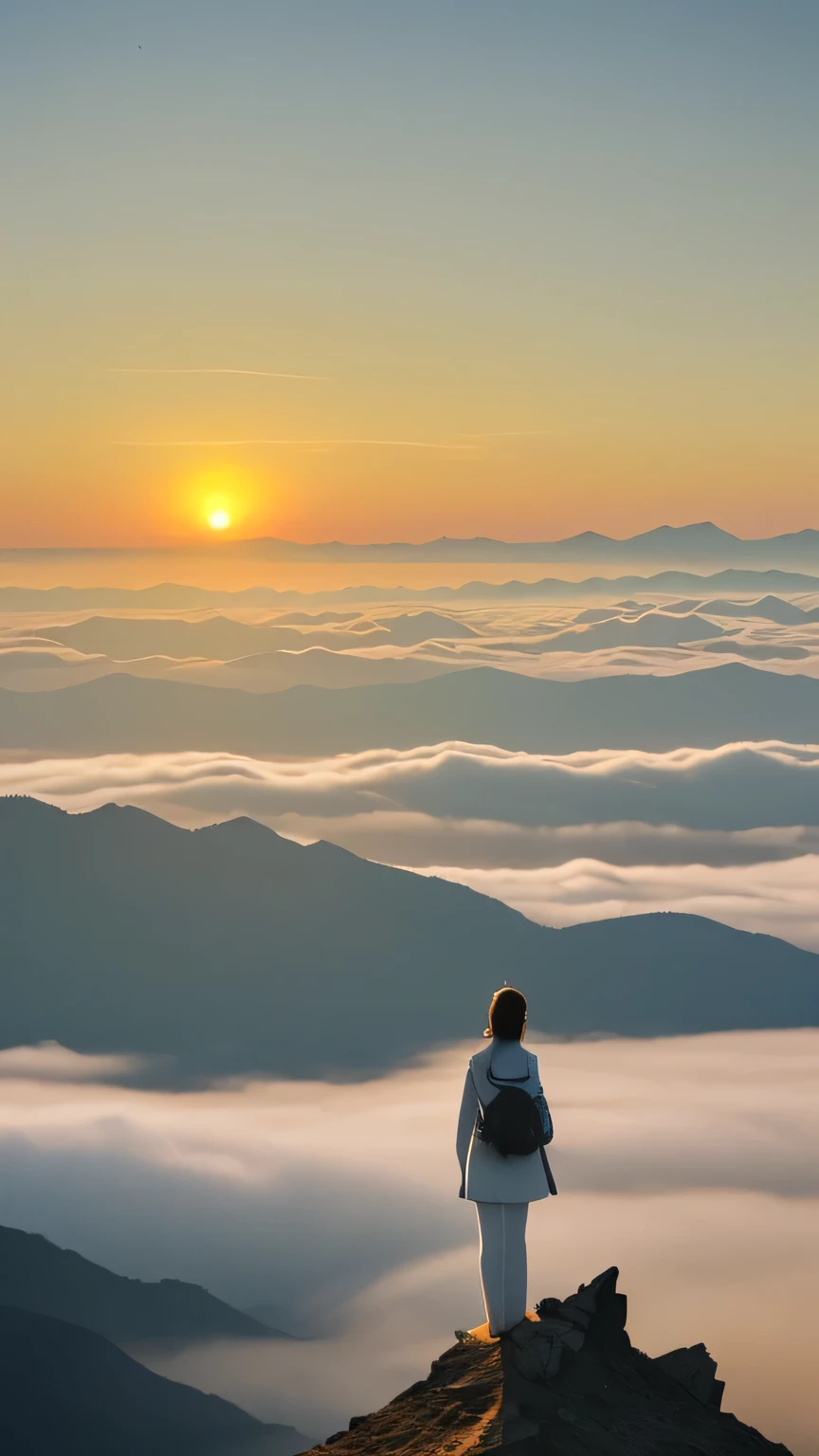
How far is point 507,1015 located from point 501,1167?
3.39ft

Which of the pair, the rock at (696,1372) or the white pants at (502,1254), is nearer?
the white pants at (502,1254)

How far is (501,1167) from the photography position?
8195mm

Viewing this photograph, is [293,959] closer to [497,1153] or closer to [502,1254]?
[502,1254]

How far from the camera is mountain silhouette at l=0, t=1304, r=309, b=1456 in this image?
60750 millimetres

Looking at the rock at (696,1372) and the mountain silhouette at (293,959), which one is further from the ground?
the mountain silhouette at (293,959)

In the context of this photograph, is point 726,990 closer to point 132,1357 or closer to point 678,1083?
point 678,1083

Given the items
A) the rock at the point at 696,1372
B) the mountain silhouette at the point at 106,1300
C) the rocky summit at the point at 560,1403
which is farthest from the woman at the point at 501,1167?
the mountain silhouette at the point at 106,1300

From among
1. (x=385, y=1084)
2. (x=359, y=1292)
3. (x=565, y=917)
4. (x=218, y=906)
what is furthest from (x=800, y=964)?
(x=359, y=1292)

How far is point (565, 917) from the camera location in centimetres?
16200

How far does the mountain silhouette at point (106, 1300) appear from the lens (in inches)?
2948

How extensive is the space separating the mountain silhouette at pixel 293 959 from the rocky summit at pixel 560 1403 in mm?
114899

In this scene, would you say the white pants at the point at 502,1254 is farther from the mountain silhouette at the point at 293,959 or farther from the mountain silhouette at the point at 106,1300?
the mountain silhouette at the point at 293,959

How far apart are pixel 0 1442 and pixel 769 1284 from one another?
38.0 metres

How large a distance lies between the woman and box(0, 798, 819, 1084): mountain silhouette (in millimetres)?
115494
